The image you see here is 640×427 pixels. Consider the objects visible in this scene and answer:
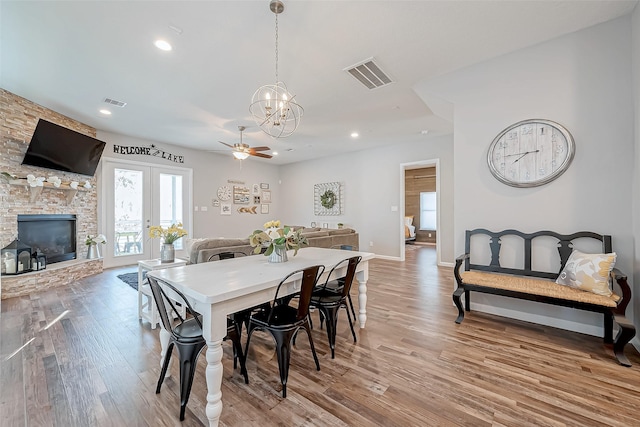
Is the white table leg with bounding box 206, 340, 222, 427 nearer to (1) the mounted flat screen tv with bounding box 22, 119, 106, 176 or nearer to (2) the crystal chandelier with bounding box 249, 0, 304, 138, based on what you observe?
(2) the crystal chandelier with bounding box 249, 0, 304, 138

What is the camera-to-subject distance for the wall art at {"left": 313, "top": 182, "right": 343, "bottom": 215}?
7539 mm

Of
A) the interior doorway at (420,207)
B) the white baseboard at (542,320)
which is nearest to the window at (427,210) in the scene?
the interior doorway at (420,207)

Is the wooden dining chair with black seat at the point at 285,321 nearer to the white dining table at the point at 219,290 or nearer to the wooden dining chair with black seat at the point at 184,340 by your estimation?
the white dining table at the point at 219,290

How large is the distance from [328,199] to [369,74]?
184 inches

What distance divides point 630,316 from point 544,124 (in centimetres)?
197

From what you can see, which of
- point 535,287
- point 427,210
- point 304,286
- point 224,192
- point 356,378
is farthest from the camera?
point 427,210

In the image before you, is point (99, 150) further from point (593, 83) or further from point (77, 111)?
point (593, 83)

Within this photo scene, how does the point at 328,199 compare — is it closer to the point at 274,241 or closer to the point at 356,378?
the point at 274,241

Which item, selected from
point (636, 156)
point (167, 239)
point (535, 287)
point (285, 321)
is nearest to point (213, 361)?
point (285, 321)

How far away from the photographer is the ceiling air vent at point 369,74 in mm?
2994

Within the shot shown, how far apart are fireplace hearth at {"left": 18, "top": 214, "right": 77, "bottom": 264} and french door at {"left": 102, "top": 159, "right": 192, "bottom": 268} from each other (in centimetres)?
67

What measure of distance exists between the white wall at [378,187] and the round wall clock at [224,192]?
2332 mm

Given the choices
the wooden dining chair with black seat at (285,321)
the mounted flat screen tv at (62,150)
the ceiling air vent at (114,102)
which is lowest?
the wooden dining chair with black seat at (285,321)

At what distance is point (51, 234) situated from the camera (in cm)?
445
